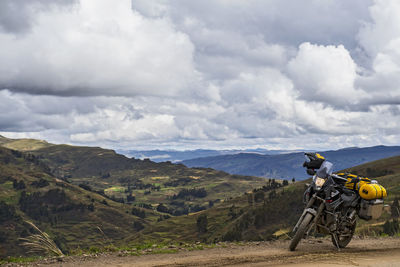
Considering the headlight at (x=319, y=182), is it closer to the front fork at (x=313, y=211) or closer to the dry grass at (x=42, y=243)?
the front fork at (x=313, y=211)

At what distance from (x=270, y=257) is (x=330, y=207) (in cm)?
294

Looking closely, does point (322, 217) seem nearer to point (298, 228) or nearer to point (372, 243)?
point (298, 228)

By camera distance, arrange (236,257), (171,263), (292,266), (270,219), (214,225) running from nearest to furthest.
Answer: (292,266), (171,263), (236,257), (270,219), (214,225)

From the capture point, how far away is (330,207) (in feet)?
46.0

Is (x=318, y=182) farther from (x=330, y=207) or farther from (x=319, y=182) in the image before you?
(x=330, y=207)

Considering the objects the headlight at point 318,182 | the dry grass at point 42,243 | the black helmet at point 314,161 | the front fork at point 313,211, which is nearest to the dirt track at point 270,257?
the dry grass at point 42,243

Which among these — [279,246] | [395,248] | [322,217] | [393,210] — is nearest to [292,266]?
[322,217]

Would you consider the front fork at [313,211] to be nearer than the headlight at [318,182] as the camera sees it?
Yes

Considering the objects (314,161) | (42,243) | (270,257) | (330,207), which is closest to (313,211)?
(330,207)

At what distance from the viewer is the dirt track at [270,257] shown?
12180 mm

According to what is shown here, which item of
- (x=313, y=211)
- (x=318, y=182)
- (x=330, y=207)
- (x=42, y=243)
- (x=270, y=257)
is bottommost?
(x=270, y=257)

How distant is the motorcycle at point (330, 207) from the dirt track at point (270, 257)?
0.75 m

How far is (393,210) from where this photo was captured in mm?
46219

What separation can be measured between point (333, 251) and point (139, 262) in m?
7.02
